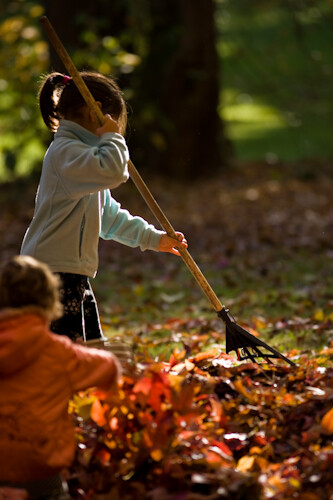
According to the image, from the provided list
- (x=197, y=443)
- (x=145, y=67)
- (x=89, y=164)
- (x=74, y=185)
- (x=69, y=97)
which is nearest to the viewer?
(x=197, y=443)

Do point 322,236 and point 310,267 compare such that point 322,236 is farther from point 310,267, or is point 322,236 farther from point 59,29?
point 59,29

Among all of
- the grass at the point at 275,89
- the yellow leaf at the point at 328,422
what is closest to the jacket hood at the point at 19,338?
the yellow leaf at the point at 328,422

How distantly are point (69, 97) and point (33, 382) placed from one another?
1398 millimetres

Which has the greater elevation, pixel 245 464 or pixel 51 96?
pixel 51 96

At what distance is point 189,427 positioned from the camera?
292 centimetres

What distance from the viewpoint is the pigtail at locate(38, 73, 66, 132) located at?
141 inches

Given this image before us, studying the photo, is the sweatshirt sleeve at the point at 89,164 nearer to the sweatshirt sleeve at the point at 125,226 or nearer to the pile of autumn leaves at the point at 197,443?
the sweatshirt sleeve at the point at 125,226

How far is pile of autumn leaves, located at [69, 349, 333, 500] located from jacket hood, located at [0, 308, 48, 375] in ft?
1.42

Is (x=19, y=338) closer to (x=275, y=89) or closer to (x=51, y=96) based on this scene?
(x=51, y=96)

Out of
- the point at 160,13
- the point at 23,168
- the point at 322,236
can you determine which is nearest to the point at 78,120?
the point at 322,236

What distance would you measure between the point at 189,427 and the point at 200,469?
159 mm

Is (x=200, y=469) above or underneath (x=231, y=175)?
above

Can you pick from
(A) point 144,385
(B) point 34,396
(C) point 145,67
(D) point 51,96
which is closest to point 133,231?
(D) point 51,96

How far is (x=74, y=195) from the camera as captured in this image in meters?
3.39
